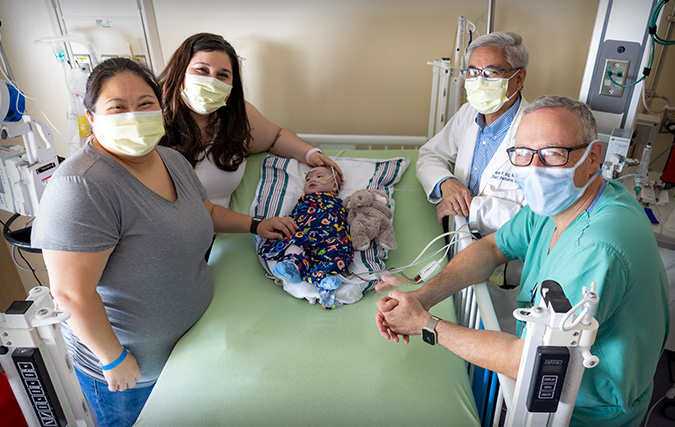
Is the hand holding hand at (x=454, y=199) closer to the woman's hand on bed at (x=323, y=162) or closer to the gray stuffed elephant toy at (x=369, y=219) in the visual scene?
the gray stuffed elephant toy at (x=369, y=219)

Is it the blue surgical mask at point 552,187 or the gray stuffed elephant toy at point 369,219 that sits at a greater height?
the blue surgical mask at point 552,187

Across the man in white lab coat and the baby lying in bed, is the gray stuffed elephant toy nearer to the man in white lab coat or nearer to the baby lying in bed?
the baby lying in bed

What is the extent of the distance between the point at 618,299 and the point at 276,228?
48.8 inches

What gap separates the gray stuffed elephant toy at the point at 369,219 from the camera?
1.86m

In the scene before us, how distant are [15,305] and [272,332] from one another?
2.70ft

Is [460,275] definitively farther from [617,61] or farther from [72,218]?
[617,61]

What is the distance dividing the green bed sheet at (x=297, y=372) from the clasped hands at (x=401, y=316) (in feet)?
0.39

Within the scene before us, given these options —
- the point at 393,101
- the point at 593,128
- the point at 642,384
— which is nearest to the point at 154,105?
the point at 593,128

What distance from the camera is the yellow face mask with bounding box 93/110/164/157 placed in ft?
4.08

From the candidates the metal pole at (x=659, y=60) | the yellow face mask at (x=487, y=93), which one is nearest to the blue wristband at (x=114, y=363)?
the yellow face mask at (x=487, y=93)

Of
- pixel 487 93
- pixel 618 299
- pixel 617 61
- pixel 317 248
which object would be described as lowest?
pixel 317 248

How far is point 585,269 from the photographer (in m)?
1.03

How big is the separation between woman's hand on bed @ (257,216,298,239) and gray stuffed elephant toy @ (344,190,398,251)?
0.26 meters

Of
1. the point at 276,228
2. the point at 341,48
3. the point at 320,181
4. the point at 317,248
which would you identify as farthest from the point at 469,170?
the point at 341,48
